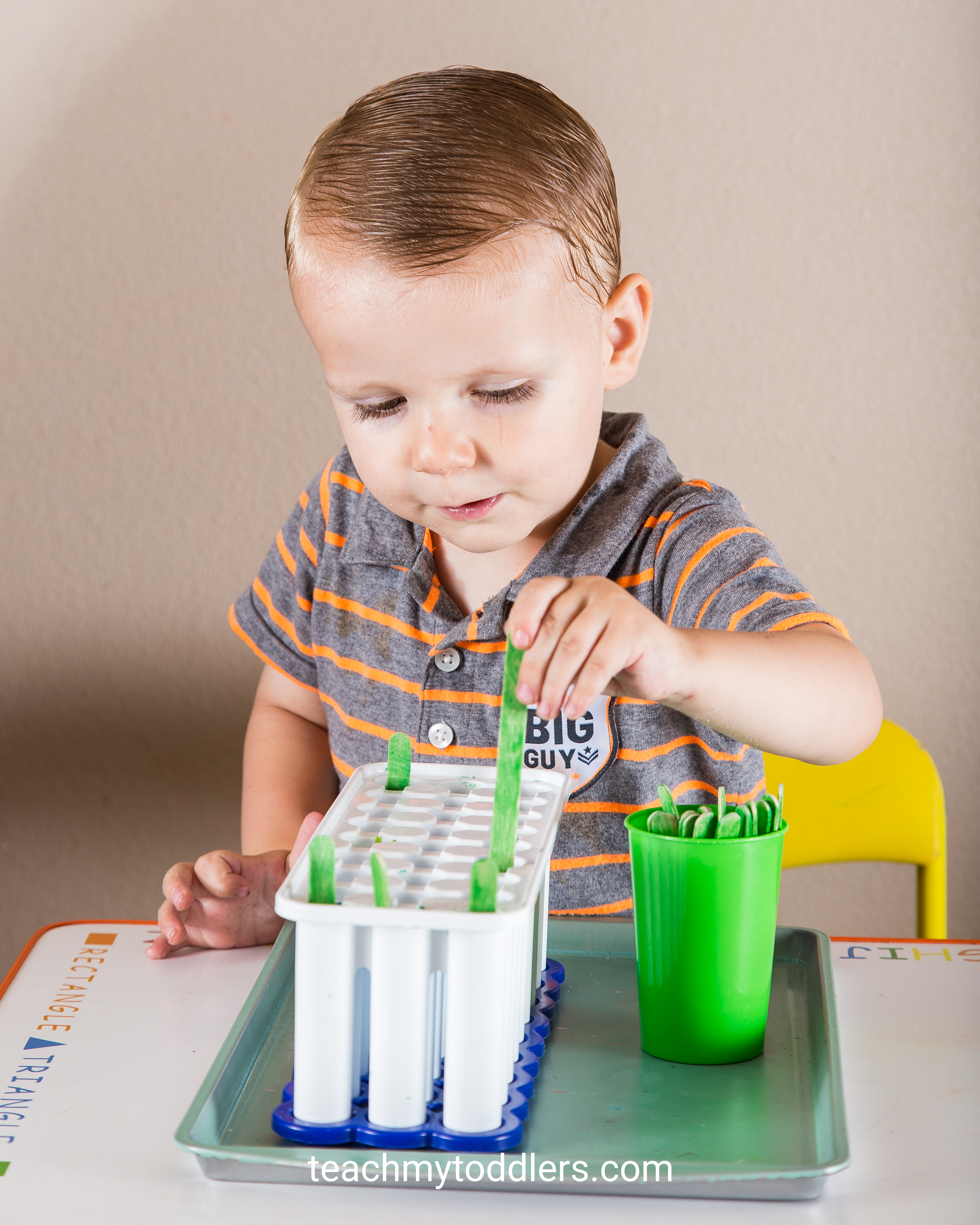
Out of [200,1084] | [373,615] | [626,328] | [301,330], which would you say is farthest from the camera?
[301,330]

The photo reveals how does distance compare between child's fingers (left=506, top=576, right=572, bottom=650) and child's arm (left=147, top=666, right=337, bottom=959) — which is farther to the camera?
child's arm (left=147, top=666, right=337, bottom=959)

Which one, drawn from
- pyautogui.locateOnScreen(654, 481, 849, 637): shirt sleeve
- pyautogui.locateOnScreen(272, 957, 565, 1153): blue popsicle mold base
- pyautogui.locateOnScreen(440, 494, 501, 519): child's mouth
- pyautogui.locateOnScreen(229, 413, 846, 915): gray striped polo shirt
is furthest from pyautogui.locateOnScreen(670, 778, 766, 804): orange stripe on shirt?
pyautogui.locateOnScreen(272, 957, 565, 1153): blue popsicle mold base

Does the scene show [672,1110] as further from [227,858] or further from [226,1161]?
[227,858]

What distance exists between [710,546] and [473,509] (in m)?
0.14

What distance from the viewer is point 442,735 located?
2.50 feet

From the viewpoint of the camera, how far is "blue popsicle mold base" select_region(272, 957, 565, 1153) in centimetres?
40

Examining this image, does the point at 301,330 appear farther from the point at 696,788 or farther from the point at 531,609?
the point at 531,609

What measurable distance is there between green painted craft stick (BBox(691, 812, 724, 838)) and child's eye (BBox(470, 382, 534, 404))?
23cm

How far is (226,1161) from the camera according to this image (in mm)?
407

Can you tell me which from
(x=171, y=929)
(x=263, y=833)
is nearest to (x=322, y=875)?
(x=171, y=929)

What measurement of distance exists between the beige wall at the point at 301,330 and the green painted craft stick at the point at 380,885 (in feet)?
2.41

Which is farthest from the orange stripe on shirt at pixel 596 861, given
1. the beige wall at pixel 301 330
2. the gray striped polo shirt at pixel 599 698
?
the beige wall at pixel 301 330

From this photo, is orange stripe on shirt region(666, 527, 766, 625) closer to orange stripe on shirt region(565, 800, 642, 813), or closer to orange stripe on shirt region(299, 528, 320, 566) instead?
orange stripe on shirt region(565, 800, 642, 813)

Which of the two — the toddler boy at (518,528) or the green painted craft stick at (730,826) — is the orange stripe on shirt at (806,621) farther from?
the green painted craft stick at (730,826)
